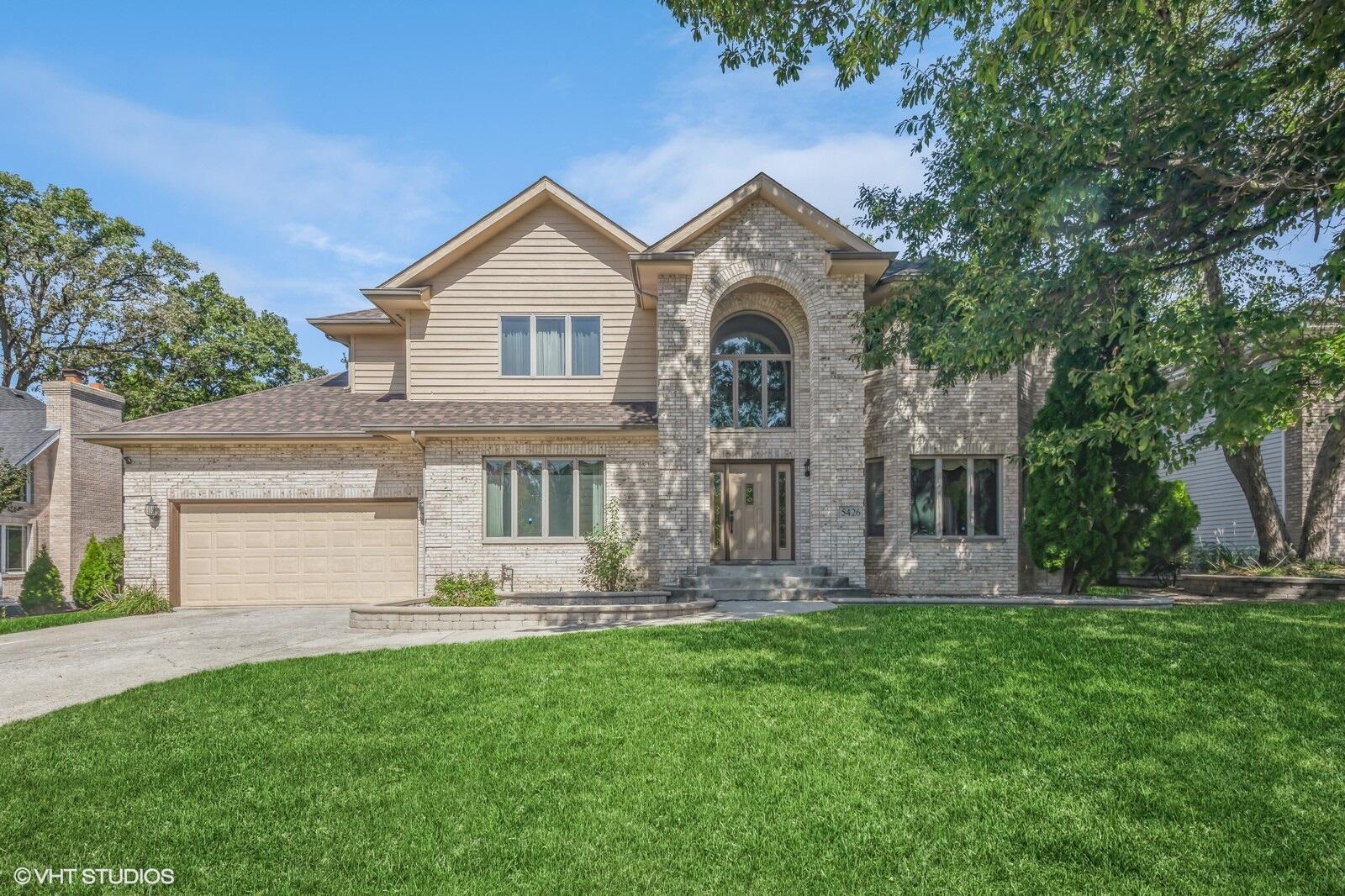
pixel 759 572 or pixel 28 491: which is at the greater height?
pixel 28 491

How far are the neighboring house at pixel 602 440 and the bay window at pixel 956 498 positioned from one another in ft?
0.17

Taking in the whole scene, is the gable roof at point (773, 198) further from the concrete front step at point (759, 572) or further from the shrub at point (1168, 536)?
the shrub at point (1168, 536)

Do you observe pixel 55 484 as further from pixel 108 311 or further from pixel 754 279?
pixel 754 279

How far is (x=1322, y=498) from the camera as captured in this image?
49.6ft

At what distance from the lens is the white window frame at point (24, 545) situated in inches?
725

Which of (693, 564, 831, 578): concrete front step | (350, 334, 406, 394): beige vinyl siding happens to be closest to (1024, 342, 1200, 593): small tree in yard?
(693, 564, 831, 578): concrete front step

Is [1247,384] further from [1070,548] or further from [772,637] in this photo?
[1070,548]

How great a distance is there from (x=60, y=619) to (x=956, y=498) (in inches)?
713

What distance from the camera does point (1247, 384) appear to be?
6402 millimetres

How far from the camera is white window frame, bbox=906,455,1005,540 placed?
50.3 feet

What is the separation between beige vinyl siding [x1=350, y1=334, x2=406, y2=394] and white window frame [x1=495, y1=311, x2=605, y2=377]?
285 centimetres

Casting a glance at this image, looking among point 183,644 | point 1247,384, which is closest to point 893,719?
point 1247,384

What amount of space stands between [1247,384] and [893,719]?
4332mm

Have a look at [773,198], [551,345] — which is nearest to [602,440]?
[551,345]
